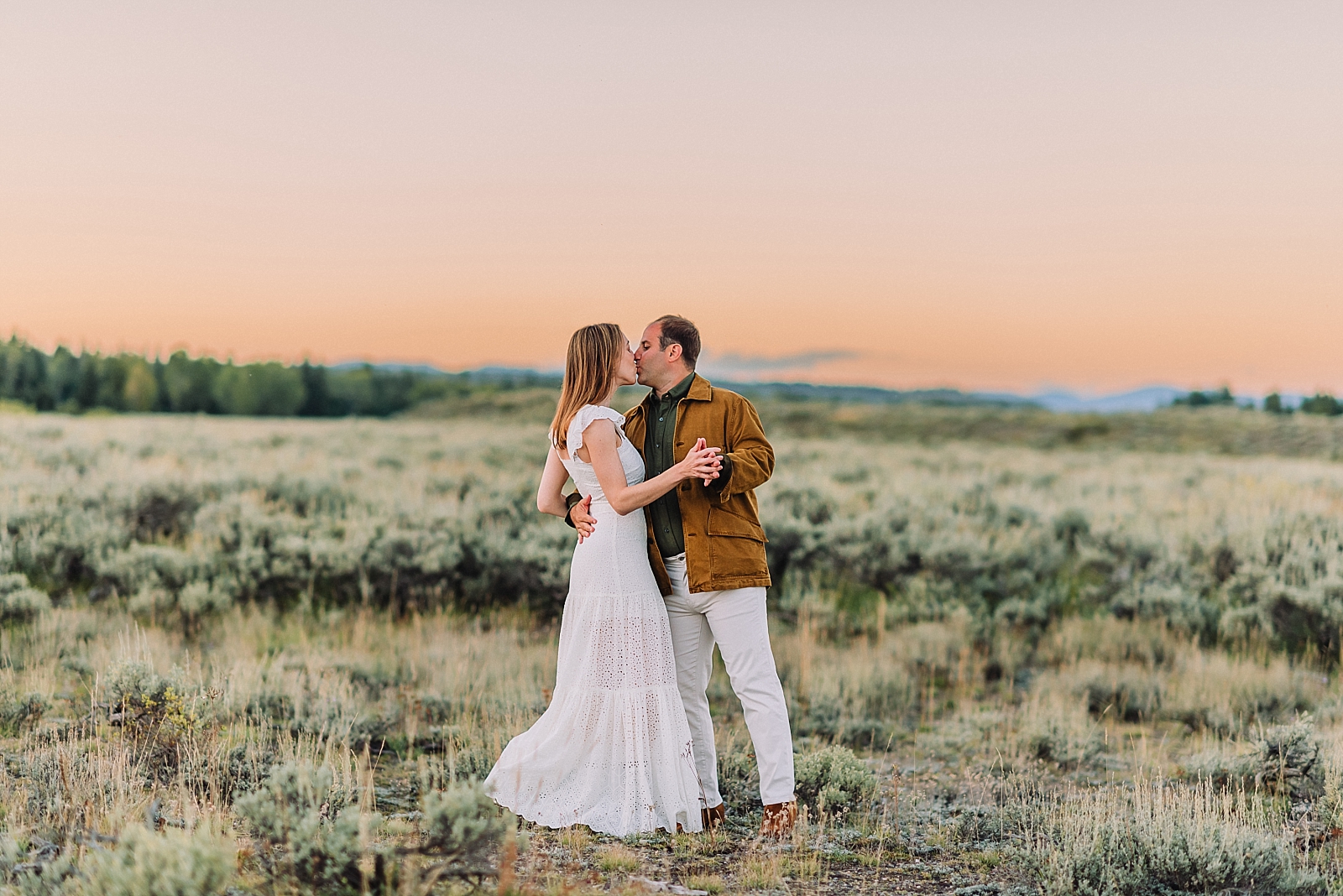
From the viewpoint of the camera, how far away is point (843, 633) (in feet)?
28.8

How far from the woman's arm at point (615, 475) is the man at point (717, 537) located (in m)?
0.19

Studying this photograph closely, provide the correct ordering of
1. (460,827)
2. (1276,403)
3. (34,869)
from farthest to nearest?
1. (1276,403)
2. (34,869)
3. (460,827)

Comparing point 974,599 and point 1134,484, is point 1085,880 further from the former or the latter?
point 1134,484

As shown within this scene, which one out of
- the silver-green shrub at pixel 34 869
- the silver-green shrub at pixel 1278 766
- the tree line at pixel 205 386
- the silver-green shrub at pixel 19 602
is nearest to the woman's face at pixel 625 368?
the silver-green shrub at pixel 34 869

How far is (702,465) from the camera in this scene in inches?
158

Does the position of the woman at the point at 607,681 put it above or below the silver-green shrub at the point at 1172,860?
above

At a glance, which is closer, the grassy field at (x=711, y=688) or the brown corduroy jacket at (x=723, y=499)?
the grassy field at (x=711, y=688)

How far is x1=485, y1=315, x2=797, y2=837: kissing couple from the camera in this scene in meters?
4.30

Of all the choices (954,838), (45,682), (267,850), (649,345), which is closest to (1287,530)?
(954,838)

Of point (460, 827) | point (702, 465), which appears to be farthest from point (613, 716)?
point (460, 827)

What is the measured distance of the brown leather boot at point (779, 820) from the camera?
14.4 ft

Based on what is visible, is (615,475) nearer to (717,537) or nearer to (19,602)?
(717,537)

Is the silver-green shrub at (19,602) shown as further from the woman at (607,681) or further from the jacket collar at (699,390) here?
the jacket collar at (699,390)

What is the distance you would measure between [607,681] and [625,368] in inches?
57.0
